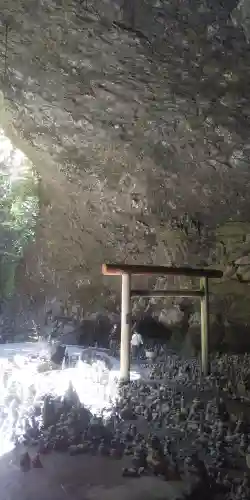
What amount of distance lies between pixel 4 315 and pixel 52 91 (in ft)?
16.7

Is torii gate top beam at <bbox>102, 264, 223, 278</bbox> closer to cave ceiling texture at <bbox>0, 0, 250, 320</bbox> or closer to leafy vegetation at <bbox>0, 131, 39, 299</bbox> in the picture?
cave ceiling texture at <bbox>0, 0, 250, 320</bbox>

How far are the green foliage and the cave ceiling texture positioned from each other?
9.3 inches

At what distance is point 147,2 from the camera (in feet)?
11.3

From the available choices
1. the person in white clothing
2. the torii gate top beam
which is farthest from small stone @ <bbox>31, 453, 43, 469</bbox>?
the person in white clothing

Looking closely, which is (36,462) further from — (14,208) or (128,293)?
(14,208)

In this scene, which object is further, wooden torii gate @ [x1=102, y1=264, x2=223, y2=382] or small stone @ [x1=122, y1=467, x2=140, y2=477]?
wooden torii gate @ [x1=102, y1=264, x2=223, y2=382]

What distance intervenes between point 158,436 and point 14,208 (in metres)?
6.87

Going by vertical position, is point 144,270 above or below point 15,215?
below

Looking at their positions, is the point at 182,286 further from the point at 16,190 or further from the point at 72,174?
the point at 16,190

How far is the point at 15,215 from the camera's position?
8.85m

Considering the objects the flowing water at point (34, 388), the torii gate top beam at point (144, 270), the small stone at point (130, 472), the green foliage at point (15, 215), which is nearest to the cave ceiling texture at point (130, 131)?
the green foliage at point (15, 215)

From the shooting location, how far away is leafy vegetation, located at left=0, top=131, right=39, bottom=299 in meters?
8.84

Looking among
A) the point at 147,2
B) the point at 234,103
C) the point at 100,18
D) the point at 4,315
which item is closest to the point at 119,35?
the point at 100,18

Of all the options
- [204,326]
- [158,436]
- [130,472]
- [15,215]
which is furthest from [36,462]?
[15,215]
